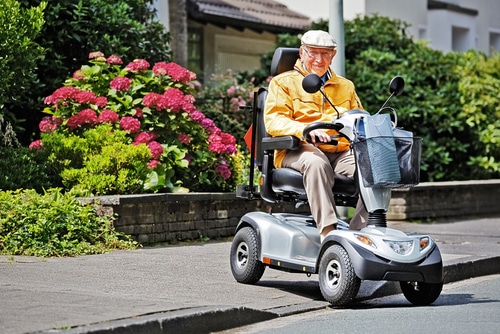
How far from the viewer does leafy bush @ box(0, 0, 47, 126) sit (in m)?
11.1

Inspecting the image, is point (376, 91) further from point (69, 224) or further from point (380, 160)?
point (380, 160)

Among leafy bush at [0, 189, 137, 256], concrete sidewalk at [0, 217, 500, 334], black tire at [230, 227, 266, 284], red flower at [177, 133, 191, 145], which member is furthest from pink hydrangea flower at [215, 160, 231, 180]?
black tire at [230, 227, 266, 284]

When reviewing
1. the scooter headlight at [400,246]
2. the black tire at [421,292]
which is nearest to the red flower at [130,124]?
the black tire at [421,292]

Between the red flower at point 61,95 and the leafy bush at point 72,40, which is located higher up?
the leafy bush at point 72,40

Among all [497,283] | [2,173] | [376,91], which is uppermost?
[376,91]

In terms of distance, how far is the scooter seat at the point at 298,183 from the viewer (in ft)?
27.0

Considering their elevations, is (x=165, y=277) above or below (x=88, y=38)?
below

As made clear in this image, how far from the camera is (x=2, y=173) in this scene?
36.7 feet

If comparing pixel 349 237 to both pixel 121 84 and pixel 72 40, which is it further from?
pixel 72 40

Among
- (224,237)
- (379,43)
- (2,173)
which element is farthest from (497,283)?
(379,43)

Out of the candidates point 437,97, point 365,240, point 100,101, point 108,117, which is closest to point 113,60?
point 100,101

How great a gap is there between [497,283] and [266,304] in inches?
101

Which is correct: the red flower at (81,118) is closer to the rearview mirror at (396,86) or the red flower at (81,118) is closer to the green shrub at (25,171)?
the green shrub at (25,171)

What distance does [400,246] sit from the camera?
25.4ft
